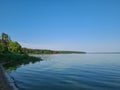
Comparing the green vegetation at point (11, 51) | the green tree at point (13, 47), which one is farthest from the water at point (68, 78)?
the green tree at point (13, 47)

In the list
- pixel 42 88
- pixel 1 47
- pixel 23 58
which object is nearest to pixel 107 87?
pixel 42 88

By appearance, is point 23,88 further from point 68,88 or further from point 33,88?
point 68,88

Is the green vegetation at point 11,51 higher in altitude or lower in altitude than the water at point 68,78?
higher

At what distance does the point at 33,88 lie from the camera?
84.5 ft

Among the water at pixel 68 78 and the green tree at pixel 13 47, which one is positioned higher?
the green tree at pixel 13 47

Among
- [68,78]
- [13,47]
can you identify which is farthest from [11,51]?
[68,78]

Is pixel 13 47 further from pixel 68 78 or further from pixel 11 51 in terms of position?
pixel 68 78

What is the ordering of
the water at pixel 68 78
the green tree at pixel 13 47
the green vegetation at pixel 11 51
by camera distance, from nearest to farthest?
1. the water at pixel 68 78
2. the green vegetation at pixel 11 51
3. the green tree at pixel 13 47

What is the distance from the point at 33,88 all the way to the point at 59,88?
11.2 feet

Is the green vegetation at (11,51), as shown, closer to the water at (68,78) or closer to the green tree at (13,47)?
the green tree at (13,47)

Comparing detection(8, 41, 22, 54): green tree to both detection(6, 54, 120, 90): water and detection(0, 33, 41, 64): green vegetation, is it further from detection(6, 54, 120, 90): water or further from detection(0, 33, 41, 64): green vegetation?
detection(6, 54, 120, 90): water

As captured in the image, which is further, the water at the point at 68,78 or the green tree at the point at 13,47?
the green tree at the point at 13,47

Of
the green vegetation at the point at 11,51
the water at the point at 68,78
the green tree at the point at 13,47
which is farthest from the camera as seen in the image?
the green tree at the point at 13,47

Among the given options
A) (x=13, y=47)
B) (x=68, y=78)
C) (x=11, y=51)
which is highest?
(x=13, y=47)
